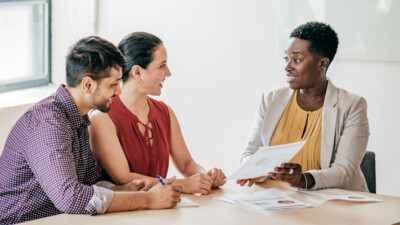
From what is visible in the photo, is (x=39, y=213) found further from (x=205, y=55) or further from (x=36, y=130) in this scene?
(x=205, y=55)

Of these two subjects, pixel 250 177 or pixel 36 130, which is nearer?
pixel 36 130

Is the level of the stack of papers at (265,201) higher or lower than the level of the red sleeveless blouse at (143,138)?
lower

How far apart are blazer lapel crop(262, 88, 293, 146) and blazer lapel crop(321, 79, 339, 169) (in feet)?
0.74

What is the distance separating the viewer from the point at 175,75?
Answer: 440 centimetres

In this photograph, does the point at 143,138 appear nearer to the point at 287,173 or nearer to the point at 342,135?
the point at 287,173

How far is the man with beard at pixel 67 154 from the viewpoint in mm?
1978

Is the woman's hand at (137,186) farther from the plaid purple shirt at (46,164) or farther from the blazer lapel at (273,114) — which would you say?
the blazer lapel at (273,114)

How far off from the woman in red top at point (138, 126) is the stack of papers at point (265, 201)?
0.17m

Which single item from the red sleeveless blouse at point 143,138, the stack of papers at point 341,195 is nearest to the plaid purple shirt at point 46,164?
the red sleeveless blouse at point 143,138

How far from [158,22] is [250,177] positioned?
2.32m

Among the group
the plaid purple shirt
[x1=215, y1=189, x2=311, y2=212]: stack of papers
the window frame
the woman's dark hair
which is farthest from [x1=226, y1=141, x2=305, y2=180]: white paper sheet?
the window frame

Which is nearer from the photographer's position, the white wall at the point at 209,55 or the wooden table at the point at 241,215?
the wooden table at the point at 241,215

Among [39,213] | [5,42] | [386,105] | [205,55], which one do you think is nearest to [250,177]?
[39,213]

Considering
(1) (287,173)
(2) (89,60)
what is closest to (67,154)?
(2) (89,60)
